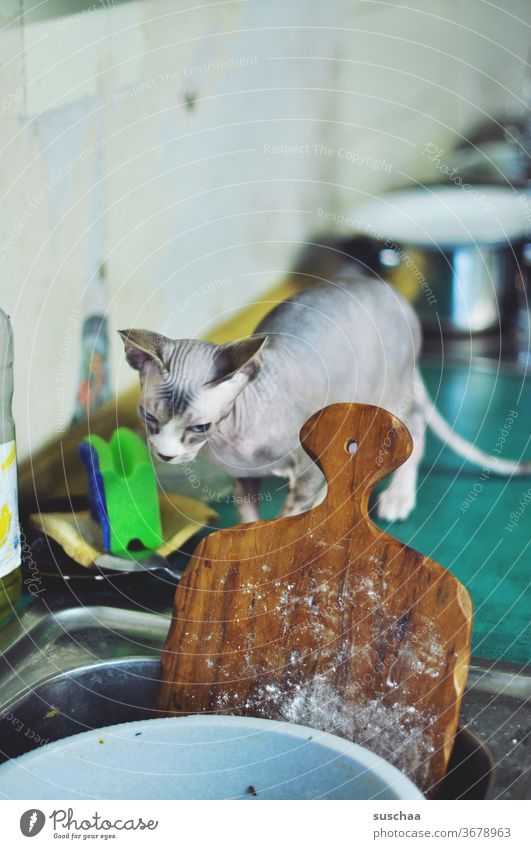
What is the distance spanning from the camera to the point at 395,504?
77cm

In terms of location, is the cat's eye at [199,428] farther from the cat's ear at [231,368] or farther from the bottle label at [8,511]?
the bottle label at [8,511]

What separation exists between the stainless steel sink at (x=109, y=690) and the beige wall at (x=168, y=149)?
0.64 ft

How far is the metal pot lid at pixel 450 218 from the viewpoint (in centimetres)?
101

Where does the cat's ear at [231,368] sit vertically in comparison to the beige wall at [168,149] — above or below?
below

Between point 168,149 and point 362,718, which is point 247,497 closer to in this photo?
point 362,718

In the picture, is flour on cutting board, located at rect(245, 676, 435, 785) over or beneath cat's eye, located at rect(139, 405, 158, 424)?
beneath

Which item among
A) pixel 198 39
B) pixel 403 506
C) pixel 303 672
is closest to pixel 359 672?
pixel 303 672

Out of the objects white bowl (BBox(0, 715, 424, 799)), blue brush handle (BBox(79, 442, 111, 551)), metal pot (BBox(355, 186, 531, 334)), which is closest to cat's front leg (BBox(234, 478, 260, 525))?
blue brush handle (BBox(79, 442, 111, 551))

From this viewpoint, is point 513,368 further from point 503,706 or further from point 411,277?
point 503,706

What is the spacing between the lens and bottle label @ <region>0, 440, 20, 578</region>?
1.84ft

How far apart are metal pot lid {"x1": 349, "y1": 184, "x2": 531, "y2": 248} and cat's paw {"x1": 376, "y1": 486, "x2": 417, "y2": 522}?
33cm

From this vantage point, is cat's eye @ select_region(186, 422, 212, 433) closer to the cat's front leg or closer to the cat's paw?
the cat's front leg

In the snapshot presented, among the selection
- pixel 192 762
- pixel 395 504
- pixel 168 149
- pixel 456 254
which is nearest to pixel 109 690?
pixel 192 762

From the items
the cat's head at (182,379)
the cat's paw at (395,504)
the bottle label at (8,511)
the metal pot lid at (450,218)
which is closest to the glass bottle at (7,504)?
the bottle label at (8,511)
